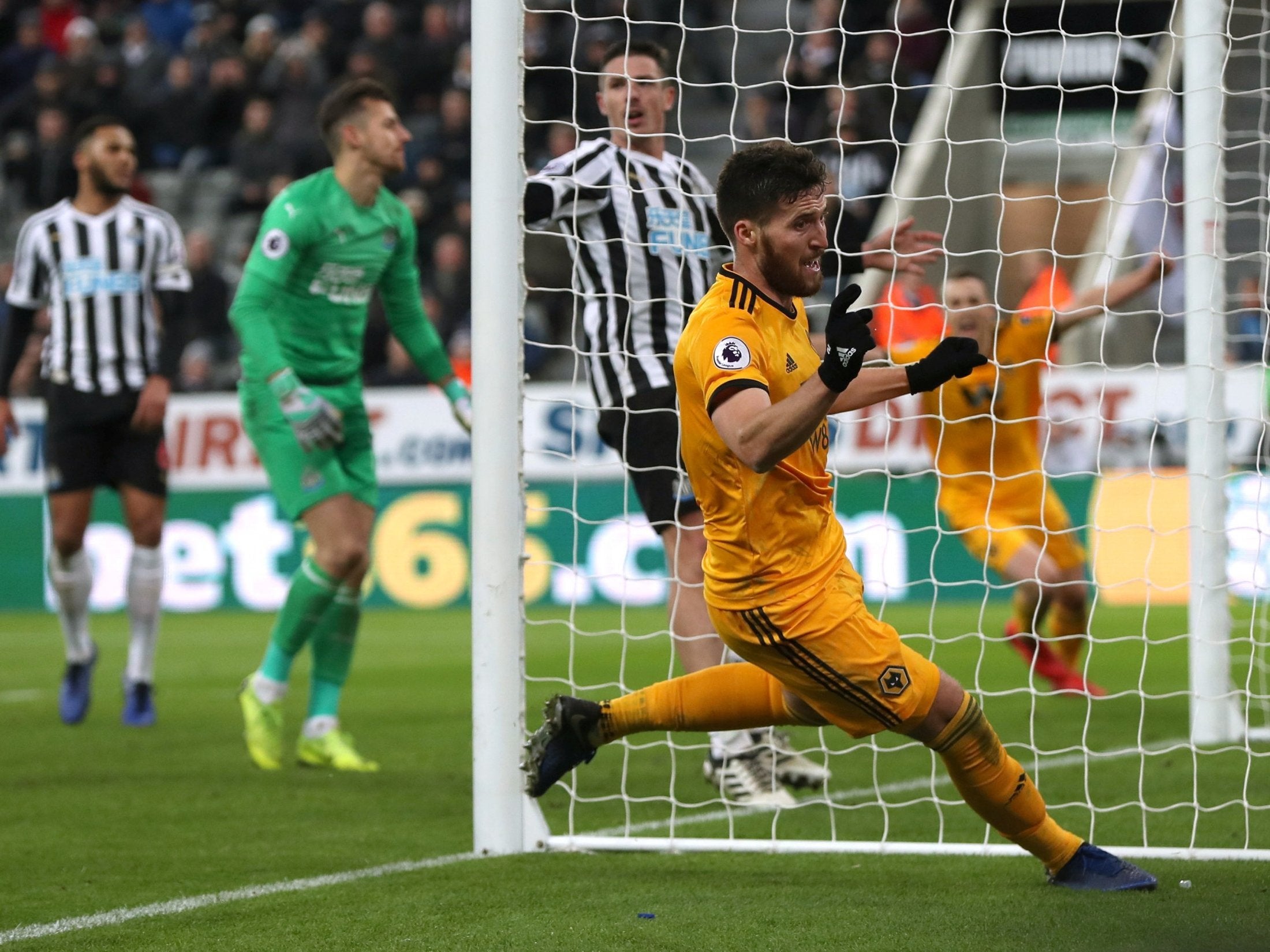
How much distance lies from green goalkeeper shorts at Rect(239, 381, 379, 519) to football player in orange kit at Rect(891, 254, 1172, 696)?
2280 millimetres

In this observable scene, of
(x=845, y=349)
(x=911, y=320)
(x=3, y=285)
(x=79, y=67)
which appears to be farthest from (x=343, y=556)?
(x=79, y=67)

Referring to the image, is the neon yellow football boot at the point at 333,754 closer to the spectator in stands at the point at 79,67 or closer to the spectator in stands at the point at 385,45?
the spectator in stands at the point at 385,45

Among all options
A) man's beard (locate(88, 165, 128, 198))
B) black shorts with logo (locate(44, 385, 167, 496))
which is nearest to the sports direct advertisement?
black shorts with logo (locate(44, 385, 167, 496))

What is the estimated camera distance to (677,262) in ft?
17.4

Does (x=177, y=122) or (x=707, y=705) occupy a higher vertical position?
(x=177, y=122)

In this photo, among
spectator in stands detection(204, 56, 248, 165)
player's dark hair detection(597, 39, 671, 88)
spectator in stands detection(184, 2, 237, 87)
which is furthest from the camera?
spectator in stands detection(184, 2, 237, 87)

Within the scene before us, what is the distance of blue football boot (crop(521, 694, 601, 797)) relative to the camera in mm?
4039

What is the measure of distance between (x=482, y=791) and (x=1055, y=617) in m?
4.08

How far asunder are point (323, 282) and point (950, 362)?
3.41 meters

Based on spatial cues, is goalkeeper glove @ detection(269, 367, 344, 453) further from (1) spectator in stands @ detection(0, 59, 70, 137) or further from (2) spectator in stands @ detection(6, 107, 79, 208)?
(1) spectator in stands @ detection(0, 59, 70, 137)

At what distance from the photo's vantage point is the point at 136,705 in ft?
24.4

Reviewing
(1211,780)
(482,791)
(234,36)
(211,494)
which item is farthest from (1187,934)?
(234,36)

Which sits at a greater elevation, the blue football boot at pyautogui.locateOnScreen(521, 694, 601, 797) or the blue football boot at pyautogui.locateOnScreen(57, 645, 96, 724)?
the blue football boot at pyautogui.locateOnScreen(521, 694, 601, 797)

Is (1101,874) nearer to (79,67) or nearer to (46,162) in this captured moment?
(46,162)
